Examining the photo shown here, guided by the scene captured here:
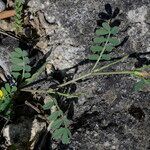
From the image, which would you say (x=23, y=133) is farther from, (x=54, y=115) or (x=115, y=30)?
(x=115, y=30)

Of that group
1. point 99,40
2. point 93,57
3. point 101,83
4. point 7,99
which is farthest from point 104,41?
point 7,99

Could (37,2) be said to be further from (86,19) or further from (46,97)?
(46,97)

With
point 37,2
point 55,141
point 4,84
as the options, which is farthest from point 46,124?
point 37,2

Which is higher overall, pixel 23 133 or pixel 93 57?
pixel 93 57

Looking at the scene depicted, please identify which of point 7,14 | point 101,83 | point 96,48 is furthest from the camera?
point 7,14

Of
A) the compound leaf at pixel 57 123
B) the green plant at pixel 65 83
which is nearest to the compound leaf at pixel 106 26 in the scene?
Answer: the green plant at pixel 65 83

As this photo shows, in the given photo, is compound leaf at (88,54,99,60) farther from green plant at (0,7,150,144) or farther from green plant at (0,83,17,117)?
green plant at (0,83,17,117)

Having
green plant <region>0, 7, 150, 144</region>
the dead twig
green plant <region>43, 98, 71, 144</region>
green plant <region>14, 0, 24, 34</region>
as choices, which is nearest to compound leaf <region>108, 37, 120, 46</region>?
green plant <region>0, 7, 150, 144</region>
